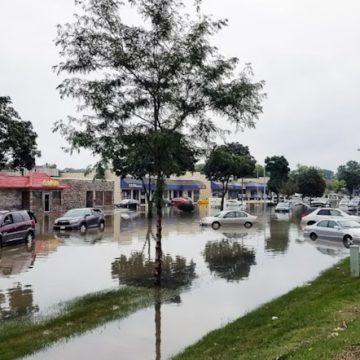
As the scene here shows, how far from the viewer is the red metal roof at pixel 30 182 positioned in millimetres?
43594

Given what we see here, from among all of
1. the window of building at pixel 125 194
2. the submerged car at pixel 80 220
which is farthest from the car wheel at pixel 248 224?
the window of building at pixel 125 194

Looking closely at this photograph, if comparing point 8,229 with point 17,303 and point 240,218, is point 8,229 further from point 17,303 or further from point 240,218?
point 240,218

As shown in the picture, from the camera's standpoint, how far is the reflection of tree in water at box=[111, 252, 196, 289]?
15023mm

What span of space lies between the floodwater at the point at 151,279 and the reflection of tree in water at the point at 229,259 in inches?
1.4

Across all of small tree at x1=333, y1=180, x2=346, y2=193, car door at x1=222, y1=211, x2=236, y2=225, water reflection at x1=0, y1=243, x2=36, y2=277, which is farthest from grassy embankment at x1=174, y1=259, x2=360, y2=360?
small tree at x1=333, y1=180, x2=346, y2=193

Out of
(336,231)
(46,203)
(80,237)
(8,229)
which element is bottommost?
(80,237)

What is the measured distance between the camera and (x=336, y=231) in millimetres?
25188

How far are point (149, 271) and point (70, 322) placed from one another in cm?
642

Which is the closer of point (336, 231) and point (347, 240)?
point (347, 240)

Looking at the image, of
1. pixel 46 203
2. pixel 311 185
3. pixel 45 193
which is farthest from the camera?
pixel 311 185

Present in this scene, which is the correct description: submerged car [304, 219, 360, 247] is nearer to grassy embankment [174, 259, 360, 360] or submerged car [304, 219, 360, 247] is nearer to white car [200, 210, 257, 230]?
white car [200, 210, 257, 230]

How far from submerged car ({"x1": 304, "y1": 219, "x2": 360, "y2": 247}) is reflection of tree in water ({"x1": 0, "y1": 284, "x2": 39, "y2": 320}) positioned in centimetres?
1656

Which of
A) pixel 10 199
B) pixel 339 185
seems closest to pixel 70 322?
pixel 10 199

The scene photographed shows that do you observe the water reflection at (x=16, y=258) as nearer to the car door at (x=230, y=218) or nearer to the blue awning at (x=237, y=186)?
the car door at (x=230, y=218)
